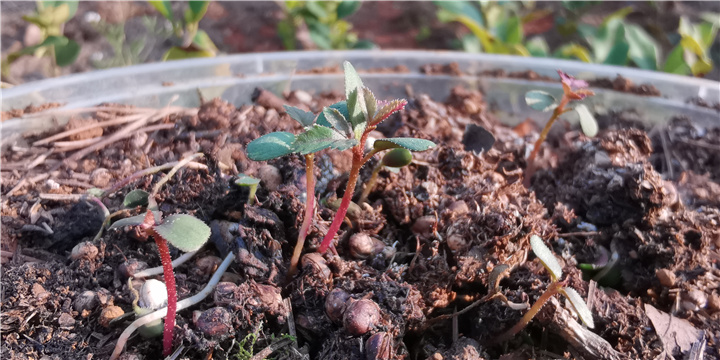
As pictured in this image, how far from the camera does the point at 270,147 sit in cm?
79

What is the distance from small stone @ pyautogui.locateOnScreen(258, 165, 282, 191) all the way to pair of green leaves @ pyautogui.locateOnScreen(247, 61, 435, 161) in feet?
0.81

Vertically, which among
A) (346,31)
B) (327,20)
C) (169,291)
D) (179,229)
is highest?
(179,229)

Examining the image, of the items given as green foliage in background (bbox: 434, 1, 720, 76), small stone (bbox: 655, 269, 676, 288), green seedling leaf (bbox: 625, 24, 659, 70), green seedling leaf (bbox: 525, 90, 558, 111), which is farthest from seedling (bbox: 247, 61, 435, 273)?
green seedling leaf (bbox: 625, 24, 659, 70)

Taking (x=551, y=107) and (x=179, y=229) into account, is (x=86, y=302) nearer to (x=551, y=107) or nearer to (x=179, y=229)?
(x=179, y=229)

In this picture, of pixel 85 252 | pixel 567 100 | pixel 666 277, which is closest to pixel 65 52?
pixel 85 252

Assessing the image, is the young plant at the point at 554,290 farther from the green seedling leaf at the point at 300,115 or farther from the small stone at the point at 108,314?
the small stone at the point at 108,314

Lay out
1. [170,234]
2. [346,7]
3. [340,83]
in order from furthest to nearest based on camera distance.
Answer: [346,7]
[340,83]
[170,234]

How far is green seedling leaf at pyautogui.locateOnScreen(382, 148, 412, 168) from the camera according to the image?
925 mm

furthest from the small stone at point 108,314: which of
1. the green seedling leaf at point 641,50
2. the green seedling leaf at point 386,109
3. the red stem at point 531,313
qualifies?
the green seedling leaf at point 641,50

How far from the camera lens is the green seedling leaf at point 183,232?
2.31 feet

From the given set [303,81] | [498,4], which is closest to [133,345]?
[303,81]

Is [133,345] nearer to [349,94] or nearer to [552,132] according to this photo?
[349,94]

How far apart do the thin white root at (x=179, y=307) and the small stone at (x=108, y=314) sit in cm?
4

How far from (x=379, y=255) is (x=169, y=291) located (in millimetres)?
367
